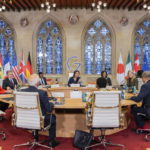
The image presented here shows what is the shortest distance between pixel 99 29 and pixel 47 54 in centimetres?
329

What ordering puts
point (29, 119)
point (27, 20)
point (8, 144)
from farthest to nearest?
point (27, 20), point (8, 144), point (29, 119)

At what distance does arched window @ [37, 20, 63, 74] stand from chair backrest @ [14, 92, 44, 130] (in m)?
7.19

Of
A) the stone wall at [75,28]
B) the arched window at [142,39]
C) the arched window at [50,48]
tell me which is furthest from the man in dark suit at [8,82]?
the arched window at [142,39]

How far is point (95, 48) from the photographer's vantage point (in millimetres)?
10016

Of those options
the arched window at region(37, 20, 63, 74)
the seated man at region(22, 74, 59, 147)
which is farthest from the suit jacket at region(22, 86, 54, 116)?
the arched window at region(37, 20, 63, 74)

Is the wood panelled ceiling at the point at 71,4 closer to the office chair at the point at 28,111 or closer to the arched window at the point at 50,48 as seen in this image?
the arched window at the point at 50,48

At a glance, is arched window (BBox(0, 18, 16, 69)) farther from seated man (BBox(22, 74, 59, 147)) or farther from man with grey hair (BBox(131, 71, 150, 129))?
man with grey hair (BBox(131, 71, 150, 129))

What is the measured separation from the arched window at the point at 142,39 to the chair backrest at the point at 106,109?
776 cm

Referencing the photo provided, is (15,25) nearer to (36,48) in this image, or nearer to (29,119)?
(36,48)

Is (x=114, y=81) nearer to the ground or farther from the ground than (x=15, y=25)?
nearer to the ground

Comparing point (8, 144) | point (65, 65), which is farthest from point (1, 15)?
point (8, 144)

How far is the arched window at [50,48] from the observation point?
10.0m

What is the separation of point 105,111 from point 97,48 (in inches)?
296

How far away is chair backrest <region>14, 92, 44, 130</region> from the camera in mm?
2761
